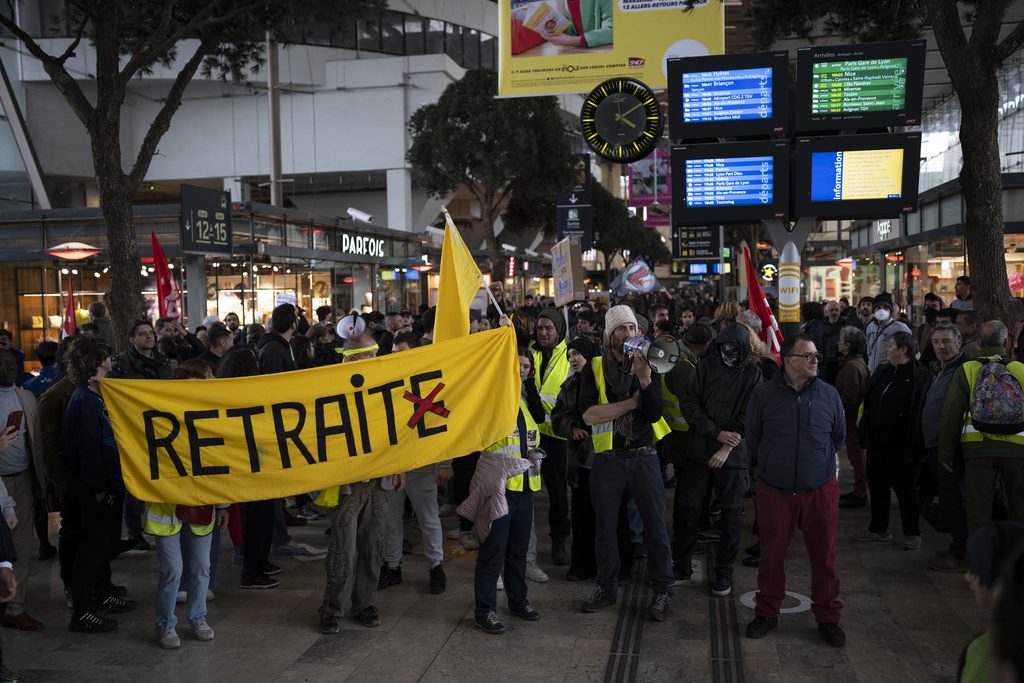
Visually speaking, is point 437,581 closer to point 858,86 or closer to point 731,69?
point 731,69

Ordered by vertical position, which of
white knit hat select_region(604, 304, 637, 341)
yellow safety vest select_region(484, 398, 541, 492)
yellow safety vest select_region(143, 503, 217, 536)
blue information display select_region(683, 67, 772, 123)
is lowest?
yellow safety vest select_region(143, 503, 217, 536)

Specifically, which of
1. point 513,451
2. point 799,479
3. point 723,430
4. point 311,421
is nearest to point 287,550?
point 311,421

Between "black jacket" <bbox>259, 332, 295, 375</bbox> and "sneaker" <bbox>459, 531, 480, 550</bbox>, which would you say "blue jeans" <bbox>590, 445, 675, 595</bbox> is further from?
"black jacket" <bbox>259, 332, 295, 375</bbox>

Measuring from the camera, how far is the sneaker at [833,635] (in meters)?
5.49

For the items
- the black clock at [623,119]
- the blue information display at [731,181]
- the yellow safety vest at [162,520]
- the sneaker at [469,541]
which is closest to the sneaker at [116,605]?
the yellow safety vest at [162,520]

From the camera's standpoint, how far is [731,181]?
9.15 m

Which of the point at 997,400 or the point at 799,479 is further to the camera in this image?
the point at 997,400

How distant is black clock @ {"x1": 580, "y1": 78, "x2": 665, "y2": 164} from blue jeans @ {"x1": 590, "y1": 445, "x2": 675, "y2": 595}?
7107mm

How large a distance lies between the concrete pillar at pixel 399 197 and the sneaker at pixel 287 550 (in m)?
27.7

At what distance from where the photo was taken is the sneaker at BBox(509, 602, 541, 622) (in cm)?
604

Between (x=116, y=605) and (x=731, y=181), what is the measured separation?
6.90m

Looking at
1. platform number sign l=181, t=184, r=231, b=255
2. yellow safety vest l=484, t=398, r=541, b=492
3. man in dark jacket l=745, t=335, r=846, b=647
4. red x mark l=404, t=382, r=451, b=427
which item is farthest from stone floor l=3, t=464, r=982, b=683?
platform number sign l=181, t=184, r=231, b=255

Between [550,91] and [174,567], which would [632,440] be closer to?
[174,567]

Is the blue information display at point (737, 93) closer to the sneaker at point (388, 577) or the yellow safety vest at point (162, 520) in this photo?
the sneaker at point (388, 577)
